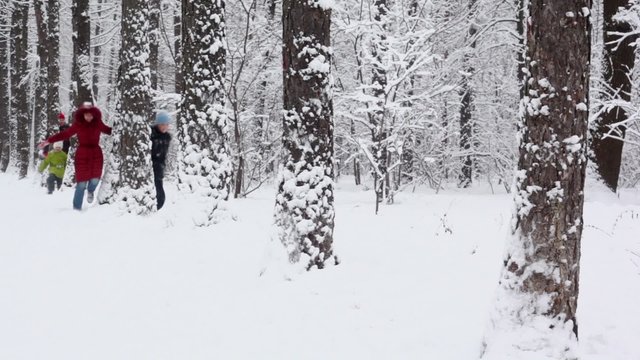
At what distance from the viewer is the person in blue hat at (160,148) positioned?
8.38 m

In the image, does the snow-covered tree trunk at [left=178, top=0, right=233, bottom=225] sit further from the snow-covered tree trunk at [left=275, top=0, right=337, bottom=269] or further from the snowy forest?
the snow-covered tree trunk at [left=275, top=0, right=337, bottom=269]

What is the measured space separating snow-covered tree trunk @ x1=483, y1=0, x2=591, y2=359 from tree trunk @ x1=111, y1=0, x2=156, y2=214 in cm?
679

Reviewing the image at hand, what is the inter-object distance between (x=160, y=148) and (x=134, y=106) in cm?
100

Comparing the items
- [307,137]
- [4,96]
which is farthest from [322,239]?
[4,96]

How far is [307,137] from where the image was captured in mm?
4625

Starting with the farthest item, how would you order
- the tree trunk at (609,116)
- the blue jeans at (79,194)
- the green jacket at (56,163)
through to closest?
the green jacket at (56,163), the tree trunk at (609,116), the blue jeans at (79,194)

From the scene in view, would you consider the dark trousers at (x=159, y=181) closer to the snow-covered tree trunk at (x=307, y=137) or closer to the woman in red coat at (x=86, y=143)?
the woman in red coat at (x=86, y=143)

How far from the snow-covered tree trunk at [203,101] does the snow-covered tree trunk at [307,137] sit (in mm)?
2374

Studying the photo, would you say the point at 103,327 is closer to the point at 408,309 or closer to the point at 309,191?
the point at 309,191

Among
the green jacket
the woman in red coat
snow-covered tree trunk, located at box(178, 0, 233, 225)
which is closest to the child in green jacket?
the green jacket

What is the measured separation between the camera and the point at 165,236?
6637 mm

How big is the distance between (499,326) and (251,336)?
1.60 m

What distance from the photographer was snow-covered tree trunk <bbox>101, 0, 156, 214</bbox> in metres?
8.66

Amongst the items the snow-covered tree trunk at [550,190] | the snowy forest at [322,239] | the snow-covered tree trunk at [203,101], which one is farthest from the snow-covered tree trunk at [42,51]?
the snow-covered tree trunk at [550,190]
